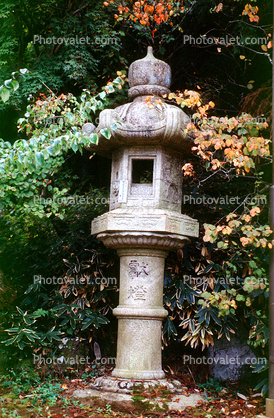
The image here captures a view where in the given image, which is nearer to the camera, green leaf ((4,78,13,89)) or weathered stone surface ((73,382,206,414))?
green leaf ((4,78,13,89))

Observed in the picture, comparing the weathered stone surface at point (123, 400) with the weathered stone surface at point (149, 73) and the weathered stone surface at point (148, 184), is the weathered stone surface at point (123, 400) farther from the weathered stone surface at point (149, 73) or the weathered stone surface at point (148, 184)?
the weathered stone surface at point (149, 73)

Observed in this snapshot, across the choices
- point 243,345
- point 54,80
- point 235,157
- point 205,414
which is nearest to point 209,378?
point 243,345

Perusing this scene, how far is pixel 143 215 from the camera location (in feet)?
15.1

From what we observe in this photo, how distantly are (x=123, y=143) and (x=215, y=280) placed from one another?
2026 millimetres

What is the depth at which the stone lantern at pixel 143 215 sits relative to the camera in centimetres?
462

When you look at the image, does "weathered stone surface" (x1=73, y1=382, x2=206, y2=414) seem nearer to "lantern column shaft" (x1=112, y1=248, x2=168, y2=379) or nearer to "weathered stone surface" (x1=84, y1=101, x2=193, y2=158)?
"lantern column shaft" (x1=112, y1=248, x2=168, y2=379)

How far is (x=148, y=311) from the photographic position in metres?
4.69

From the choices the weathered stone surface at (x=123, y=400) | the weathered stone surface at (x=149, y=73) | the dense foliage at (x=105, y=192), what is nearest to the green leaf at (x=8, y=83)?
the dense foliage at (x=105, y=192)

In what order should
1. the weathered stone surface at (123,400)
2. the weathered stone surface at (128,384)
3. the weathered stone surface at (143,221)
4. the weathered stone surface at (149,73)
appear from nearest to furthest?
the weathered stone surface at (123,400), the weathered stone surface at (128,384), the weathered stone surface at (143,221), the weathered stone surface at (149,73)

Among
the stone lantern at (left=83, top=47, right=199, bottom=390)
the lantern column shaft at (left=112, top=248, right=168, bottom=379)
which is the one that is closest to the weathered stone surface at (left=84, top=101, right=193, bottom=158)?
the stone lantern at (left=83, top=47, right=199, bottom=390)

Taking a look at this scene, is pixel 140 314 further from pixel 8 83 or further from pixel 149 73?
pixel 8 83

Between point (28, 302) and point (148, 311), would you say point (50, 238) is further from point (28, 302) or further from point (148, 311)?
point (148, 311)

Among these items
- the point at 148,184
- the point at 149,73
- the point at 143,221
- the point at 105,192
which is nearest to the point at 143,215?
the point at 143,221

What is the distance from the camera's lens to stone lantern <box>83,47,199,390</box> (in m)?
4.62
